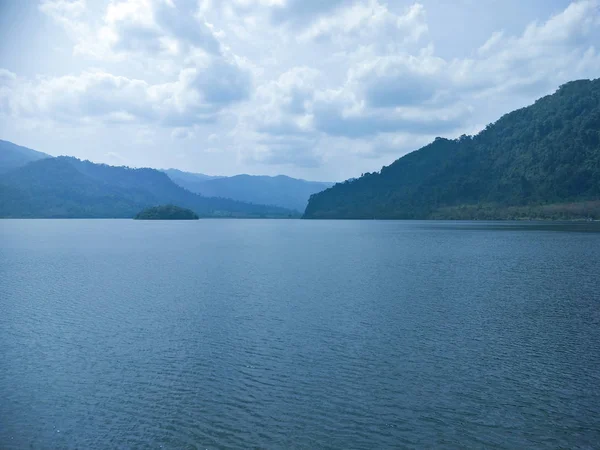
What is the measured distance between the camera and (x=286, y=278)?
68188mm

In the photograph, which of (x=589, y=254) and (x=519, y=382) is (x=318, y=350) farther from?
(x=589, y=254)

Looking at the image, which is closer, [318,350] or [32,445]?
[32,445]

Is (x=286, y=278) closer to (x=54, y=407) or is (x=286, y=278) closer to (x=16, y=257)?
(x=54, y=407)

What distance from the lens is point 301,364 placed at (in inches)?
1177

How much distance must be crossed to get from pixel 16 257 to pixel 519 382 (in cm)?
10324

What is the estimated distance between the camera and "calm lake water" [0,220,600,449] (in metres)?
21.3

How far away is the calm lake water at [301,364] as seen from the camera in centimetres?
2127

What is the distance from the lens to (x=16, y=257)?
326 ft

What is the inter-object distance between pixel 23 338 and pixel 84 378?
11969mm

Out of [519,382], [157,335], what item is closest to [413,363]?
[519,382]

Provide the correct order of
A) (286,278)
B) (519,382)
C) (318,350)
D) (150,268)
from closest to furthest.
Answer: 1. (519,382)
2. (318,350)
3. (286,278)
4. (150,268)

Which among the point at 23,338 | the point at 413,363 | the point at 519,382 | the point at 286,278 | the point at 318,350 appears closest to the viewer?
the point at 519,382

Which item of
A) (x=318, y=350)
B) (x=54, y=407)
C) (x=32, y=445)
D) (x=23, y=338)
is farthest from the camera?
(x=23, y=338)

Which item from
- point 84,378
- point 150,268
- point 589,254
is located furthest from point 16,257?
point 589,254
